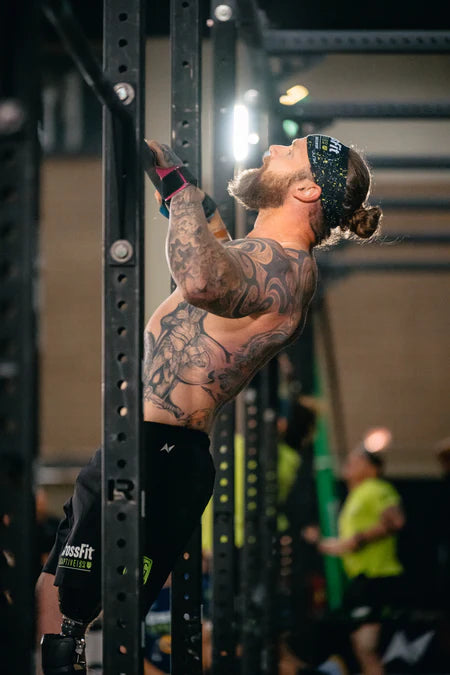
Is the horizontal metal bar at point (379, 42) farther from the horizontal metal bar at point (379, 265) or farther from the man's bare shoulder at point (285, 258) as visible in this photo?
the horizontal metal bar at point (379, 265)

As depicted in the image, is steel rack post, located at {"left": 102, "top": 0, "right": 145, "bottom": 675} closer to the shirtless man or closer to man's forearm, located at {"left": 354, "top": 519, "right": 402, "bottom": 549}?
the shirtless man

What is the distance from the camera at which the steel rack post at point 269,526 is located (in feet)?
14.9

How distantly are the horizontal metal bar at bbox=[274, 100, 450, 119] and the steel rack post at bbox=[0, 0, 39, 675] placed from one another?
2.79 m

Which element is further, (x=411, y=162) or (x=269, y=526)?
(x=269, y=526)

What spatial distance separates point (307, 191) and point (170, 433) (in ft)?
2.44

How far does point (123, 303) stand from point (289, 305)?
0.54 m

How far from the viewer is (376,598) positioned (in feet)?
18.6

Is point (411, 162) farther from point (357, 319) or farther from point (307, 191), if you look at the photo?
point (357, 319)

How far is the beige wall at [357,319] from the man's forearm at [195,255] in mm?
6787

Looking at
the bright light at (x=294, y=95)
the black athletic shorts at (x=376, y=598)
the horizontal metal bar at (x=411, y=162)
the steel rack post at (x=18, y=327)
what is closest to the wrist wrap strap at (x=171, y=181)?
the steel rack post at (x=18, y=327)

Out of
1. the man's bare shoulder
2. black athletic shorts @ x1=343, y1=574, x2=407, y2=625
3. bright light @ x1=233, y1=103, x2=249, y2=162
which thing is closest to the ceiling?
bright light @ x1=233, y1=103, x2=249, y2=162

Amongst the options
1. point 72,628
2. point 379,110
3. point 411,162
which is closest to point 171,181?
point 72,628

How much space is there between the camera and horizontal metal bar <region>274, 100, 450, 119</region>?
3830mm

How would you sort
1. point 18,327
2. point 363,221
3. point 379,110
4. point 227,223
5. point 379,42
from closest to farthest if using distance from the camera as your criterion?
1. point 18,327
2. point 363,221
3. point 227,223
4. point 379,42
5. point 379,110
